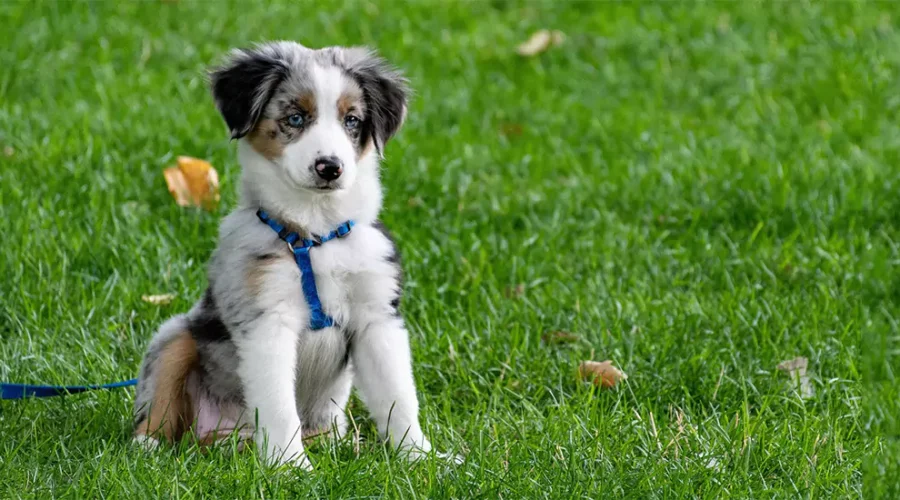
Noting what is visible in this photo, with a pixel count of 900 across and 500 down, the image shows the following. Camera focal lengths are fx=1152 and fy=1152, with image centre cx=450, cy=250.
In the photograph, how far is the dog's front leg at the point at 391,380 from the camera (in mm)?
3621

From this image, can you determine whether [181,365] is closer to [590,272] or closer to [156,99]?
[590,272]

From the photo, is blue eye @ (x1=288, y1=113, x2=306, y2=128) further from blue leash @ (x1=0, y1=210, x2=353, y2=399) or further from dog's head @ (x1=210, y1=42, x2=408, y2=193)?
blue leash @ (x1=0, y1=210, x2=353, y2=399)

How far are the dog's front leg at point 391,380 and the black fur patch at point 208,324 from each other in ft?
1.39

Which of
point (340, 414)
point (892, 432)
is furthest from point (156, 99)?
point (892, 432)

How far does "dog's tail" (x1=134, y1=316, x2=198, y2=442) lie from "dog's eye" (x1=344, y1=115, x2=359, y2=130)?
0.88 metres

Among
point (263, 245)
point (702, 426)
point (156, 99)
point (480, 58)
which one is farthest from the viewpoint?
point (480, 58)

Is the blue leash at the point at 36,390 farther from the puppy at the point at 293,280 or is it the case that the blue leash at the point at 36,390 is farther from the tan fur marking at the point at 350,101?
the tan fur marking at the point at 350,101

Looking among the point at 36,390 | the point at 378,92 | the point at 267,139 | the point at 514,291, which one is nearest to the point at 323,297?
the point at 267,139

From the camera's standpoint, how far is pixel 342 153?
345 cm

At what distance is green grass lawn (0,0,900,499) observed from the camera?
3.48 metres

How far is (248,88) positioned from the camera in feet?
11.7

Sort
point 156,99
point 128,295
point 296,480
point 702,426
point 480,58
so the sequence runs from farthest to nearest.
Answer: point 480,58 → point 156,99 → point 128,295 → point 702,426 → point 296,480

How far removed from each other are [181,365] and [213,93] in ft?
2.91

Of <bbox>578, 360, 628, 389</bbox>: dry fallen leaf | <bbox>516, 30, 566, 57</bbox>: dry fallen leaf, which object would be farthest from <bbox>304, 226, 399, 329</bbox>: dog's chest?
<bbox>516, 30, 566, 57</bbox>: dry fallen leaf
